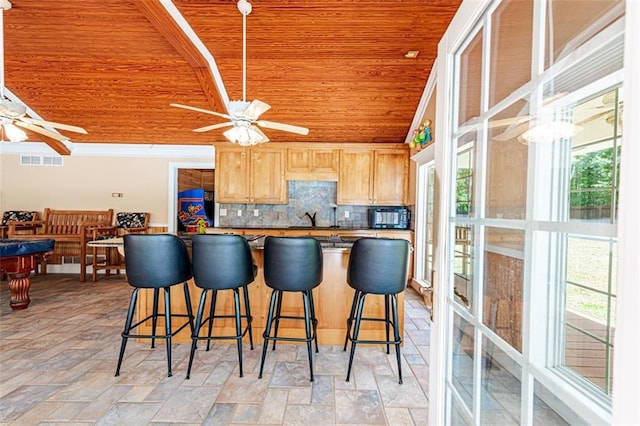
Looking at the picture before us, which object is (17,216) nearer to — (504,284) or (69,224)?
(69,224)

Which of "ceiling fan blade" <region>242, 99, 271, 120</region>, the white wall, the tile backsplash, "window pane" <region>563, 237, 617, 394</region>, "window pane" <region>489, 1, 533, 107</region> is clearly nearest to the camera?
"window pane" <region>563, 237, 617, 394</region>

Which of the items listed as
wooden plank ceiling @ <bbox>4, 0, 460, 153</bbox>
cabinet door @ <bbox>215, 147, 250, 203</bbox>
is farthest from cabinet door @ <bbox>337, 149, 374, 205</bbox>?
cabinet door @ <bbox>215, 147, 250, 203</bbox>

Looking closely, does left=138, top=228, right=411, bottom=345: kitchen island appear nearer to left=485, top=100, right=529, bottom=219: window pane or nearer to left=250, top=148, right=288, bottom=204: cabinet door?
left=485, top=100, right=529, bottom=219: window pane

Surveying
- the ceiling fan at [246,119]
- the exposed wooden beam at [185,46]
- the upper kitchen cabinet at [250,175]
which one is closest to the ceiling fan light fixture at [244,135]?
the ceiling fan at [246,119]

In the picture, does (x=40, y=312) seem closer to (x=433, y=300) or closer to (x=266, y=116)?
(x=266, y=116)

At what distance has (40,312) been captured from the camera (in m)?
3.48

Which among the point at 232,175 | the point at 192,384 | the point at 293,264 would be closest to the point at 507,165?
the point at 293,264

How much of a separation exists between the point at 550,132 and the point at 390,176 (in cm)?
447

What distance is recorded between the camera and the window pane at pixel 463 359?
3.16ft

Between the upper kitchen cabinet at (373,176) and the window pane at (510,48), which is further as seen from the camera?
the upper kitchen cabinet at (373,176)

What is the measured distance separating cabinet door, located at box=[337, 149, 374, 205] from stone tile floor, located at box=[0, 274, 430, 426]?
8.16 feet

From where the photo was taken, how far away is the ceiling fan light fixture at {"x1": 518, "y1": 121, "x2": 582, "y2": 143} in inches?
24.5

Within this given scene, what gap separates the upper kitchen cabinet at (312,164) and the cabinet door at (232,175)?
73 centimetres

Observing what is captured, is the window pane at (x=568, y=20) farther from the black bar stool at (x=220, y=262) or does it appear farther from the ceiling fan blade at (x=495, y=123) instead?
the black bar stool at (x=220, y=262)
